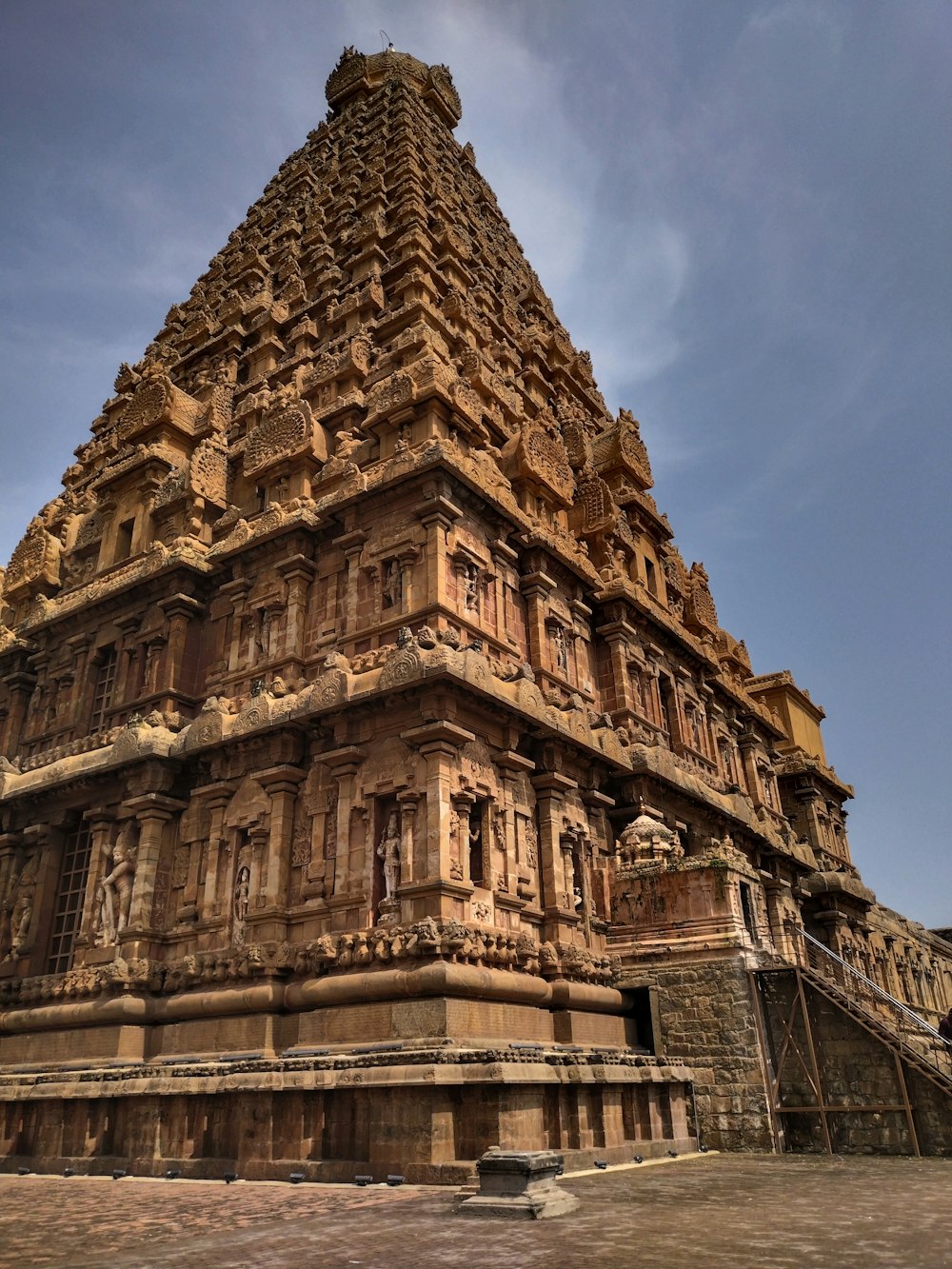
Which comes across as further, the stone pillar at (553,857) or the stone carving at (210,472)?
the stone carving at (210,472)

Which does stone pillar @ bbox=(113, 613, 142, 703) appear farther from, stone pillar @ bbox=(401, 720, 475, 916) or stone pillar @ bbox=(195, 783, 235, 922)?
stone pillar @ bbox=(401, 720, 475, 916)

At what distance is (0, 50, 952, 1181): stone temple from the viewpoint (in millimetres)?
15648

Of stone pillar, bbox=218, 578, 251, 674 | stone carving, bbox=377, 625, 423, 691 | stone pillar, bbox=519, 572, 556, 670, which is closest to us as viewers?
stone carving, bbox=377, 625, 423, 691

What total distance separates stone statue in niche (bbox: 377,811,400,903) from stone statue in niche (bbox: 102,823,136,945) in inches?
257

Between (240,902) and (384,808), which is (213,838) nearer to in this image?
(240,902)

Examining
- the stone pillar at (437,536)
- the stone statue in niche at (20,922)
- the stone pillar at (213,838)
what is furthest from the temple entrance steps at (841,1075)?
the stone statue in niche at (20,922)

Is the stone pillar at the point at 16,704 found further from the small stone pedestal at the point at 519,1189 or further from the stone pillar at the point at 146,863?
the small stone pedestal at the point at 519,1189

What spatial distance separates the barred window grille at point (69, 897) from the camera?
71.3ft

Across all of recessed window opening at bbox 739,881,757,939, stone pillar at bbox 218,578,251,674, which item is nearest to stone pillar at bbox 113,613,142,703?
stone pillar at bbox 218,578,251,674

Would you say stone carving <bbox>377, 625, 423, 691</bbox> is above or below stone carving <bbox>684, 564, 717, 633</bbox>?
below

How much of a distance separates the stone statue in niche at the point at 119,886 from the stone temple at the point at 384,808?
0.10 metres

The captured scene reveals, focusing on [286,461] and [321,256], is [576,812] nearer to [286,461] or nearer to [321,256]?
[286,461]

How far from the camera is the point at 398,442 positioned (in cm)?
2272

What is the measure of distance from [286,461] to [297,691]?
7095 millimetres
